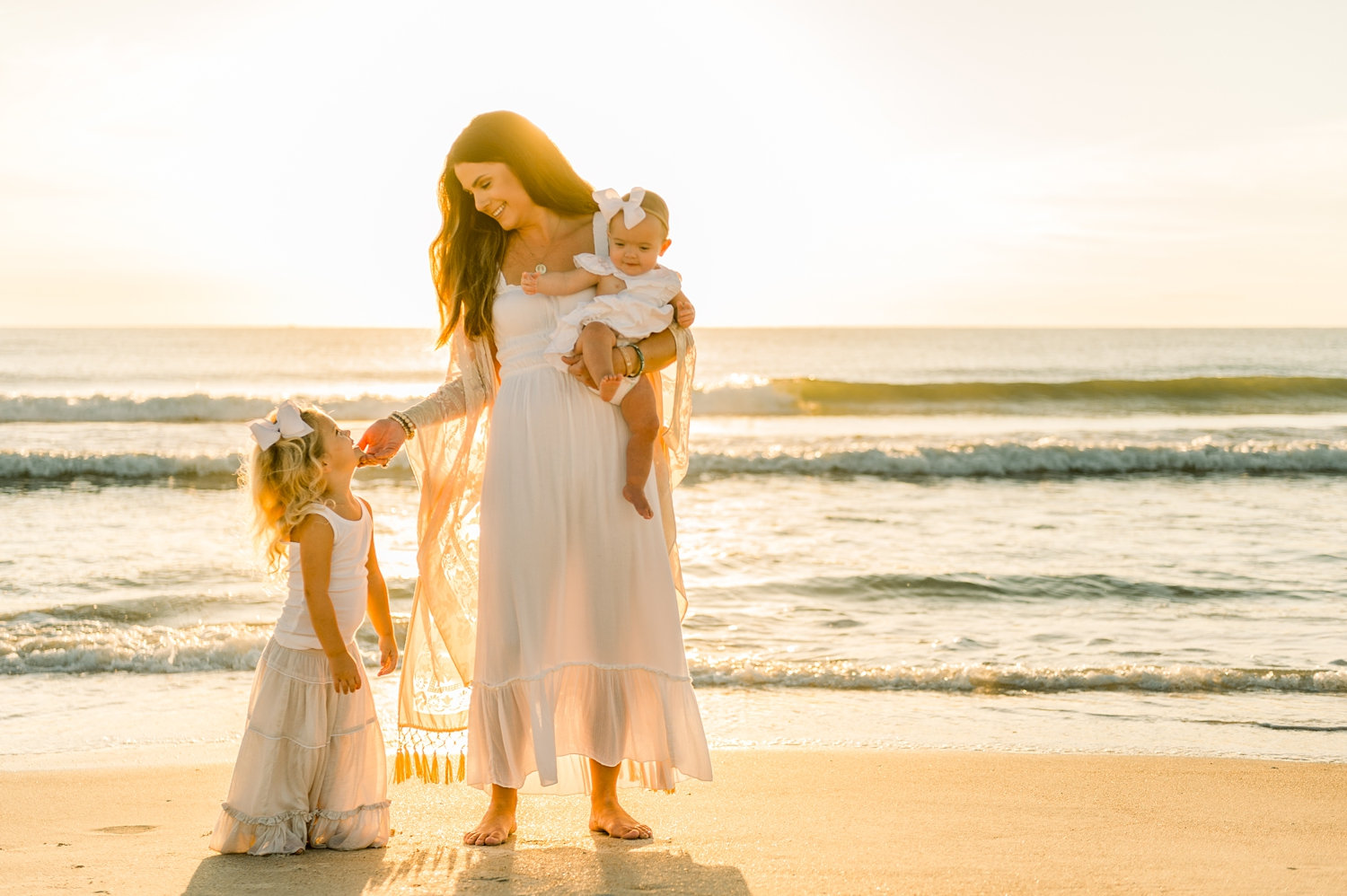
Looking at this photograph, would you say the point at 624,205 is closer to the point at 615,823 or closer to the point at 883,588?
the point at 615,823

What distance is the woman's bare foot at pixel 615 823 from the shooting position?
3.17 meters

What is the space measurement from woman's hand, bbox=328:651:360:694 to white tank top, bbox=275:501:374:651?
5cm

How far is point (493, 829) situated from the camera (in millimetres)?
3146

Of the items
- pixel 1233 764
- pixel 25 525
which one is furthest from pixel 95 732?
pixel 25 525

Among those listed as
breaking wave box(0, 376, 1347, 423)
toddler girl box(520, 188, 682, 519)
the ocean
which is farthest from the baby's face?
breaking wave box(0, 376, 1347, 423)

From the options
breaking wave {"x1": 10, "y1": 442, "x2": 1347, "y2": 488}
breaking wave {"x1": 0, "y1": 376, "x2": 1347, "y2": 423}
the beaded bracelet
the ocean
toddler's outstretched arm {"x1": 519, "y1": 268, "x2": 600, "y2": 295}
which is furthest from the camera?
breaking wave {"x1": 0, "y1": 376, "x2": 1347, "y2": 423}

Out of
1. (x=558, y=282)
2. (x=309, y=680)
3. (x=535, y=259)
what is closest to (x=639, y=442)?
(x=558, y=282)

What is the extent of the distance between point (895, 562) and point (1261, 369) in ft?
121

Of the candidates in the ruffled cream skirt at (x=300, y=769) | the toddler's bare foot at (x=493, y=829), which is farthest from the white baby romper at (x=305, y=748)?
the toddler's bare foot at (x=493, y=829)

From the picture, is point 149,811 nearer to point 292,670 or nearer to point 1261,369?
point 292,670

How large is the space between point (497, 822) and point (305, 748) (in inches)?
20.9

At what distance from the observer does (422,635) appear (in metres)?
3.44

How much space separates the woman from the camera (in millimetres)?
3113

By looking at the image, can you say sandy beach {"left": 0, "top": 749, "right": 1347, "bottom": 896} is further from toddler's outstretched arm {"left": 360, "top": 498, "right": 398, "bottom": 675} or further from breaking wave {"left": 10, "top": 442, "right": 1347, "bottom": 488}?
breaking wave {"left": 10, "top": 442, "right": 1347, "bottom": 488}
